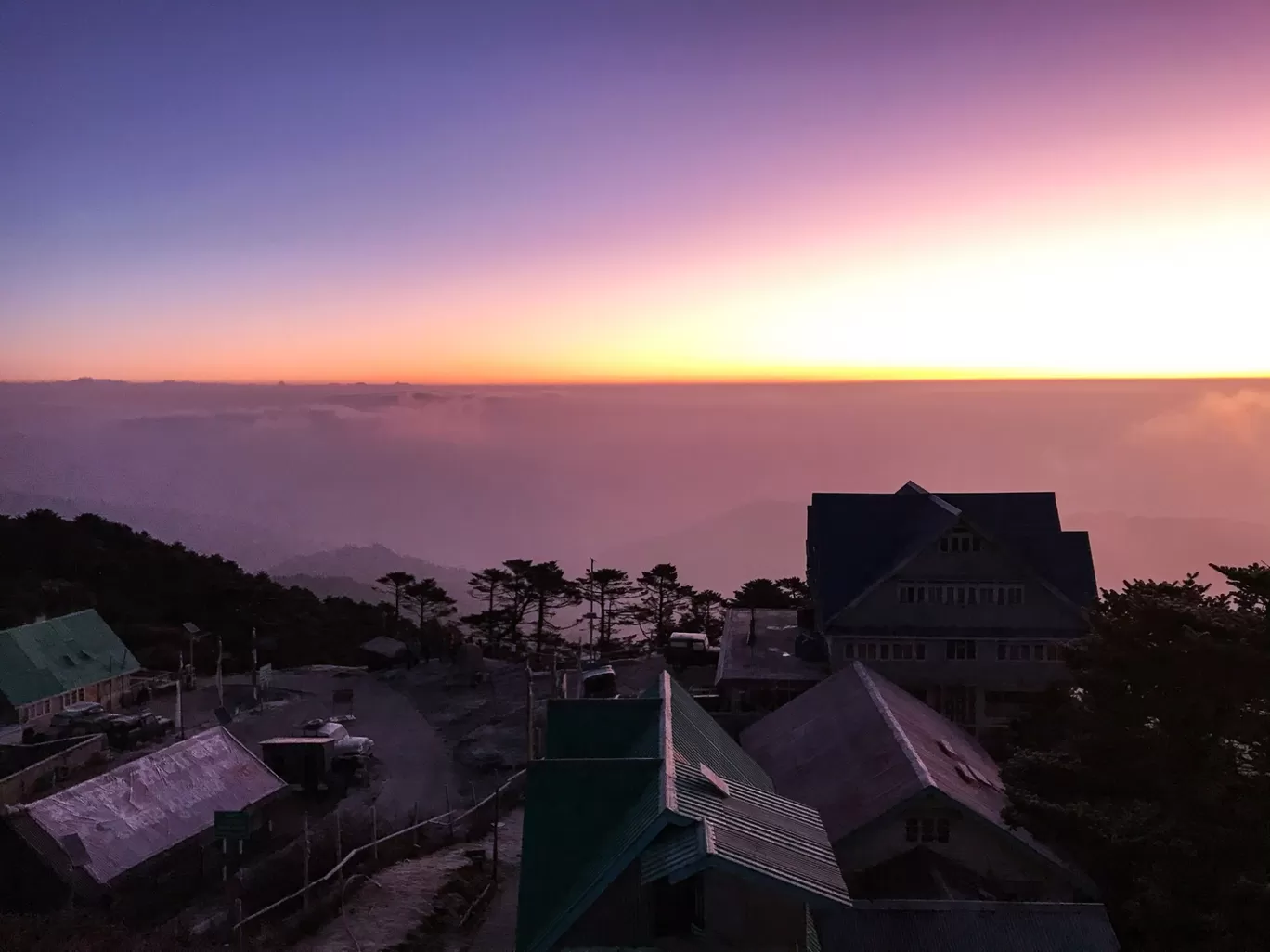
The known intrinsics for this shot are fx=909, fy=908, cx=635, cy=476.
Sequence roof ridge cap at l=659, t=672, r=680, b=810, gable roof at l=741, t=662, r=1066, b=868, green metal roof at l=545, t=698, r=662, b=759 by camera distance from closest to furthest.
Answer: roof ridge cap at l=659, t=672, r=680, b=810 < green metal roof at l=545, t=698, r=662, b=759 < gable roof at l=741, t=662, r=1066, b=868

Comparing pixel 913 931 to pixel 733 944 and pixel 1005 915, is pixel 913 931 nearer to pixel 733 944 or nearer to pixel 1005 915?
pixel 1005 915

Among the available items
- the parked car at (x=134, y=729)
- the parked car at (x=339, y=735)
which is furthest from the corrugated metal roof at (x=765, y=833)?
the parked car at (x=134, y=729)

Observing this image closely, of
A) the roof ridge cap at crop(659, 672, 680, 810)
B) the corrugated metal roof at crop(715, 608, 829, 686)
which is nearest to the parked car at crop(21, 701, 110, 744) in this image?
the corrugated metal roof at crop(715, 608, 829, 686)

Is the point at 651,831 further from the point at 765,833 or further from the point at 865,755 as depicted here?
the point at 865,755

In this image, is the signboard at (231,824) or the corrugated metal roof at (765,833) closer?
the corrugated metal roof at (765,833)

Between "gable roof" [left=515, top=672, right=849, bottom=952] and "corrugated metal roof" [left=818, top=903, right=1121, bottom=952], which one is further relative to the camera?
"corrugated metal roof" [left=818, top=903, right=1121, bottom=952]

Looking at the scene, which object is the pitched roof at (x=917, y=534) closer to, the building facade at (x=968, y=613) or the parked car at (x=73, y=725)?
the building facade at (x=968, y=613)

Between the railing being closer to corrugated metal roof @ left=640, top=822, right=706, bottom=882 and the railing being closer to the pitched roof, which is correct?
corrugated metal roof @ left=640, top=822, right=706, bottom=882
